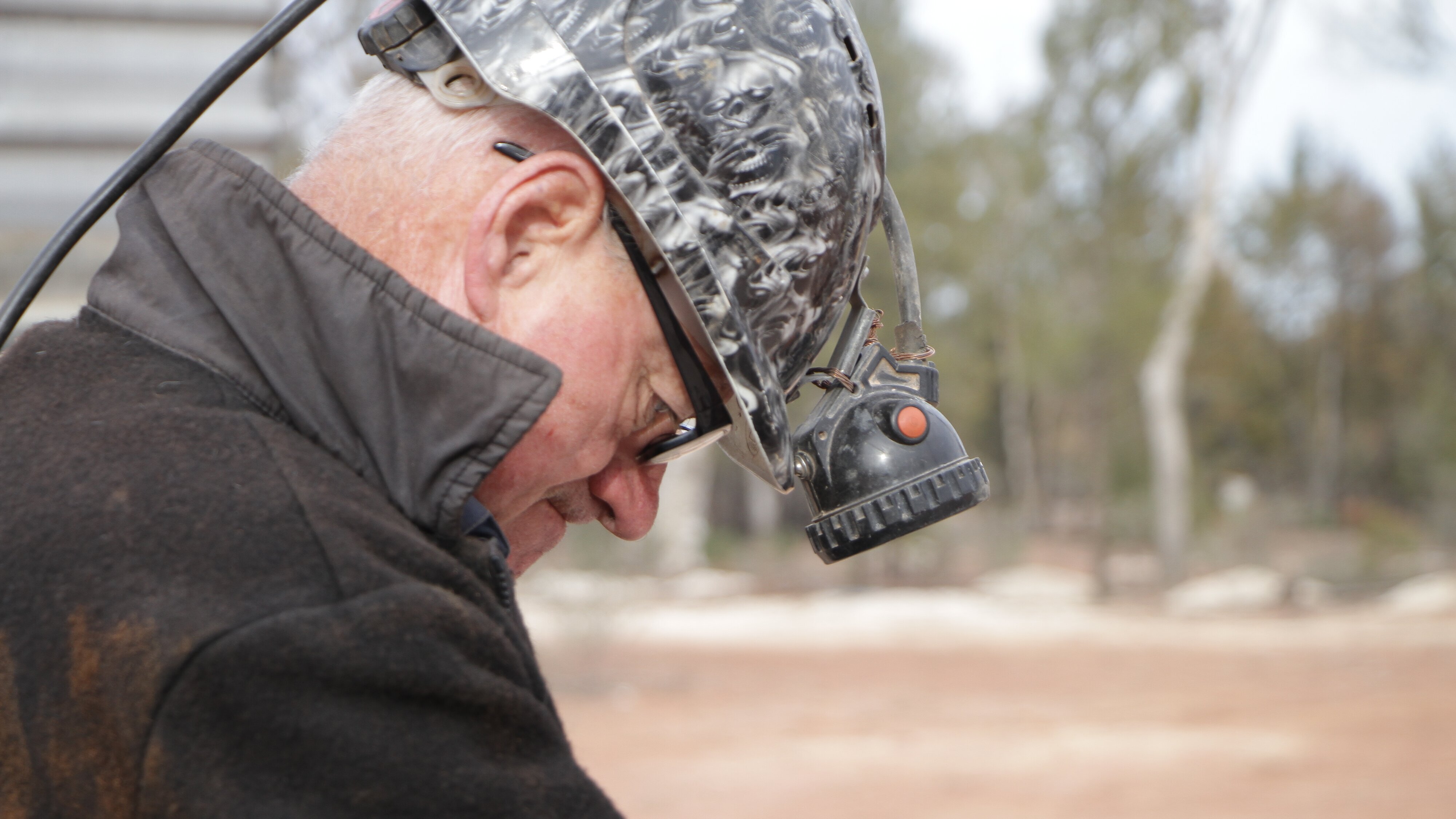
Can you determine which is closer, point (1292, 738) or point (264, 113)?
point (264, 113)

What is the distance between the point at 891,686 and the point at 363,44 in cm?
1011

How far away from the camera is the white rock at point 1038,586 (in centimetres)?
1842

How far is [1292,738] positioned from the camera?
27.7 ft

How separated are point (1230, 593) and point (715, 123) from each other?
18.5 meters

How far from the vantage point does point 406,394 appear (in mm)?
1028

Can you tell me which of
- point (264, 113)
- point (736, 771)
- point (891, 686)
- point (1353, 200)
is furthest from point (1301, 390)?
point (264, 113)

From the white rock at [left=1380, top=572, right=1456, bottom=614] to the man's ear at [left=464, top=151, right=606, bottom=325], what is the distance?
662 inches

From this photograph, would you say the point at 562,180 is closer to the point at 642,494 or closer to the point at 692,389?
the point at 692,389

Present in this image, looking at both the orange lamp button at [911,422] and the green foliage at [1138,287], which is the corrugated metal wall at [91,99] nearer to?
the orange lamp button at [911,422]

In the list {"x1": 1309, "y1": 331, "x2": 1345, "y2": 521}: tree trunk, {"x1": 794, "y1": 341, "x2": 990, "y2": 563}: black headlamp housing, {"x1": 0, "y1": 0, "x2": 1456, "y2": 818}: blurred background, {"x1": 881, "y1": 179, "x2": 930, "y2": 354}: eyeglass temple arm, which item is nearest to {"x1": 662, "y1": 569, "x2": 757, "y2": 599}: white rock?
{"x1": 0, "y1": 0, "x2": 1456, "y2": 818}: blurred background

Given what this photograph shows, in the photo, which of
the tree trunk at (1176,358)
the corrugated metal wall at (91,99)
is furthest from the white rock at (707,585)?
the corrugated metal wall at (91,99)

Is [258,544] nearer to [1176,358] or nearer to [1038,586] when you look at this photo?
[1038,586]

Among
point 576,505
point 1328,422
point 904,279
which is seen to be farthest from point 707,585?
point 1328,422

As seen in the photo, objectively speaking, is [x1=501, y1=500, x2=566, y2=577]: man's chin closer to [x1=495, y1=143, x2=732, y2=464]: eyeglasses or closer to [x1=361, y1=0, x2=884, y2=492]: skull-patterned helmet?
[x1=495, y1=143, x2=732, y2=464]: eyeglasses
